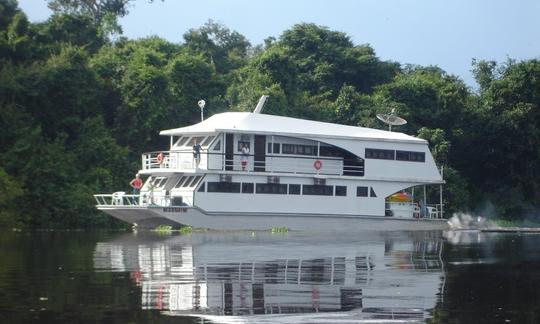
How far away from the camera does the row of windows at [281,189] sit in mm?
40781

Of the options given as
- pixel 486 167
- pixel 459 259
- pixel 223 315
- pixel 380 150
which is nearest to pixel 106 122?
pixel 380 150

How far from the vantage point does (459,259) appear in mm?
26406

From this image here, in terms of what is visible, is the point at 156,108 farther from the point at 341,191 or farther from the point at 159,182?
the point at 341,191

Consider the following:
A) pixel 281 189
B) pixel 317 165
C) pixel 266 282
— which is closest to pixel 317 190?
pixel 317 165

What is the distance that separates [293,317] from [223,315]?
40.3 inches

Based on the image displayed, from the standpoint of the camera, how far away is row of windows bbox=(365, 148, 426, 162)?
4319 centimetres

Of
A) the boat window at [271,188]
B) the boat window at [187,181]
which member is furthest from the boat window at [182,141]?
the boat window at [271,188]

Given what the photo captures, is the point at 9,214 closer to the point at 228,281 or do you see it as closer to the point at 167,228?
the point at 167,228

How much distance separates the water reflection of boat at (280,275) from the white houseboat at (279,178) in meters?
6.45

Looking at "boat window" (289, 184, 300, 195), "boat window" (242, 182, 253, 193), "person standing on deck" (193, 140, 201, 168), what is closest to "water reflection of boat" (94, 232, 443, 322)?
"person standing on deck" (193, 140, 201, 168)

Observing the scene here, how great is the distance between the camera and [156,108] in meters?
50.6

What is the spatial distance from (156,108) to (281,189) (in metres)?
11.1

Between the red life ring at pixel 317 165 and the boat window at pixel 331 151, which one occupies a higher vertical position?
the boat window at pixel 331 151

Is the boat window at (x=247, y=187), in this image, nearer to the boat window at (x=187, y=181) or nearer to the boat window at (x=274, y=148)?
the boat window at (x=274, y=148)
